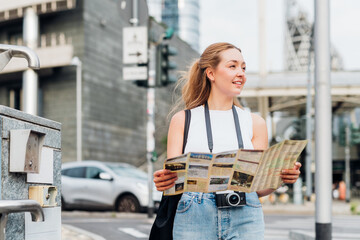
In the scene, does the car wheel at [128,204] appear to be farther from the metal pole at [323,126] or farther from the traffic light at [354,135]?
the traffic light at [354,135]

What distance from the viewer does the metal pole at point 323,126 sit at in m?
6.83

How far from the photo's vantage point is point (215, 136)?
2814 millimetres

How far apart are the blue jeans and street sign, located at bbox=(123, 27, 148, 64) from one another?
9.17m

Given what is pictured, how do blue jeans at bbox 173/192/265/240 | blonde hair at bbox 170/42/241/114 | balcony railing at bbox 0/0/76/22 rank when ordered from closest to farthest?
1. blue jeans at bbox 173/192/265/240
2. blonde hair at bbox 170/42/241/114
3. balcony railing at bbox 0/0/76/22

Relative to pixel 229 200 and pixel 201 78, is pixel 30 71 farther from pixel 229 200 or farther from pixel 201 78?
pixel 229 200

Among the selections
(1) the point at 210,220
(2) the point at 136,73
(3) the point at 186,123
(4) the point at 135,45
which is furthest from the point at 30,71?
(1) the point at 210,220

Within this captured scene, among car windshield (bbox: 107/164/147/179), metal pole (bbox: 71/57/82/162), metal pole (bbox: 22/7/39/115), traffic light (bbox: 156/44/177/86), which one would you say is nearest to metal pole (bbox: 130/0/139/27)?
traffic light (bbox: 156/44/177/86)

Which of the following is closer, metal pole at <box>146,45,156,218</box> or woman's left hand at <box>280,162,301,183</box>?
woman's left hand at <box>280,162,301,183</box>

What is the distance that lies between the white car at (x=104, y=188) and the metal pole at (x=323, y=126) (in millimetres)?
7378

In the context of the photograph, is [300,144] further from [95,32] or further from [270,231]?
[95,32]

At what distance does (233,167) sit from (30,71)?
24571mm

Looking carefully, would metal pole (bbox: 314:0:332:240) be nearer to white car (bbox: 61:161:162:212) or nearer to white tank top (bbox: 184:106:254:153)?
white tank top (bbox: 184:106:254:153)

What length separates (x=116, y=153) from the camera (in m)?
30.6

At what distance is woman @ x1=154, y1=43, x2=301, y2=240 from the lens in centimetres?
271
